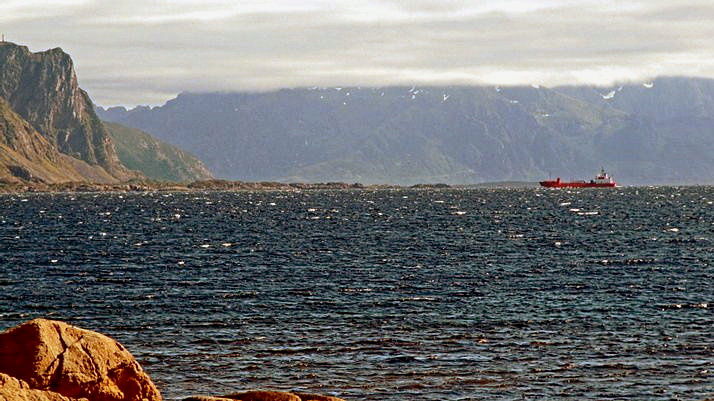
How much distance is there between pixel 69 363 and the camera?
2475 cm

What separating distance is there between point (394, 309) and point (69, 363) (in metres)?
36.5

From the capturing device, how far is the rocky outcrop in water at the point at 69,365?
2438cm

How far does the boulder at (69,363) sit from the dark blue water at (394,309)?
523 inches

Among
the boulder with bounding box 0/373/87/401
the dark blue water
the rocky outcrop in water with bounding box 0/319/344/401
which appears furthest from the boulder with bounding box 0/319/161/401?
the dark blue water

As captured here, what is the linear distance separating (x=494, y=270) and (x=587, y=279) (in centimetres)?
976

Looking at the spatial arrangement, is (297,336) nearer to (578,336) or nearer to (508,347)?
(508,347)

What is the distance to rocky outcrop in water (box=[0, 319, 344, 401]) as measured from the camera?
2438cm

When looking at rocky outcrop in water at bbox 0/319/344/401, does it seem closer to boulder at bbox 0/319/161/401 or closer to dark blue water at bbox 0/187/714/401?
boulder at bbox 0/319/161/401

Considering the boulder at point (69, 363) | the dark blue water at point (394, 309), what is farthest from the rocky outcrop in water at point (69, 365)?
the dark blue water at point (394, 309)

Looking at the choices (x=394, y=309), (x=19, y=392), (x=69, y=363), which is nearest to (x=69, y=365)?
(x=69, y=363)

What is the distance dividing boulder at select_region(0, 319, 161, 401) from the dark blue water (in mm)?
13281

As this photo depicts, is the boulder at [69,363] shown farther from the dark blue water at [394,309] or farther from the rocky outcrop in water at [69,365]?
the dark blue water at [394,309]

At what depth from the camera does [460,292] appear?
6806 centimetres

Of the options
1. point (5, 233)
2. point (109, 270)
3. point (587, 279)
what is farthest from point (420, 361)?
point (5, 233)
